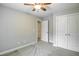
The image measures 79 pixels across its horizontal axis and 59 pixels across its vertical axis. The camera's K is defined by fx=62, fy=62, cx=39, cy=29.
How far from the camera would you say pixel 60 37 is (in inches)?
75.1

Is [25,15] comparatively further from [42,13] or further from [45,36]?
[45,36]

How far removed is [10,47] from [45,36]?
0.96 m

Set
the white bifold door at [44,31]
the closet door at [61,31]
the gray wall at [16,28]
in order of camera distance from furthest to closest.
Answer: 1. the closet door at [61,31]
2. the white bifold door at [44,31]
3. the gray wall at [16,28]

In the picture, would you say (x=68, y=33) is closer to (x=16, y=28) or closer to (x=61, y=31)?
(x=61, y=31)

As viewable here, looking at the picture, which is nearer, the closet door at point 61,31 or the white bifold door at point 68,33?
the white bifold door at point 68,33

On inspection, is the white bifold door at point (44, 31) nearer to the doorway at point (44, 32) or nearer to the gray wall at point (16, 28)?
the doorway at point (44, 32)

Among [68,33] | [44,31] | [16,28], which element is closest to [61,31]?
[68,33]

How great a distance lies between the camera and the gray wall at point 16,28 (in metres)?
1.55

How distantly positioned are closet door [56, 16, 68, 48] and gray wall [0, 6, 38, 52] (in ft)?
2.63

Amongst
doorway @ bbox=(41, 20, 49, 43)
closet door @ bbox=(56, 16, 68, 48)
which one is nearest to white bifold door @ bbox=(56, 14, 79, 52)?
closet door @ bbox=(56, 16, 68, 48)

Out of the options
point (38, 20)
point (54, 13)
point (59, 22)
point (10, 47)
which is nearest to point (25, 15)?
point (38, 20)

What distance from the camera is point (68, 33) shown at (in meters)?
1.75

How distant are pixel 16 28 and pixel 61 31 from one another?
4.37 feet

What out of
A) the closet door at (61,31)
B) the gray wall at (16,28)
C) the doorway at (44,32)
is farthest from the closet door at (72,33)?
the gray wall at (16,28)
